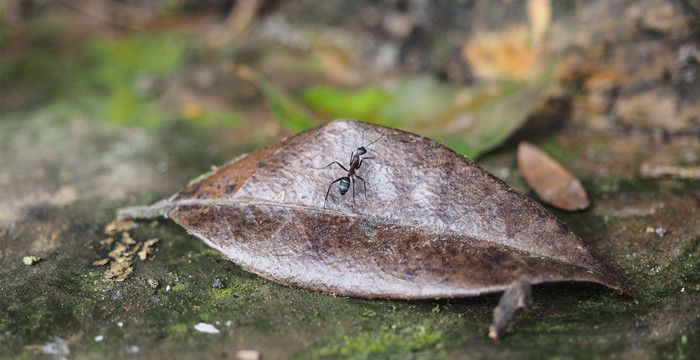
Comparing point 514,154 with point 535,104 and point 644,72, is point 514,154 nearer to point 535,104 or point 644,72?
point 535,104

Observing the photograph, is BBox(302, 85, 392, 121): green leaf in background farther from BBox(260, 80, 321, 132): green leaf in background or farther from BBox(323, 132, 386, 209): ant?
BBox(323, 132, 386, 209): ant

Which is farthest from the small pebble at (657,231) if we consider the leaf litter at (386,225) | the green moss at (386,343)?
the green moss at (386,343)

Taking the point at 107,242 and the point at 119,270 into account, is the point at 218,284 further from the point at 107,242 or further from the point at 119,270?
the point at 107,242

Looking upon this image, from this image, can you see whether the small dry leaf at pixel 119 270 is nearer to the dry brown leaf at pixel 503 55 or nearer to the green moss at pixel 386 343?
the green moss at pixel 386 343

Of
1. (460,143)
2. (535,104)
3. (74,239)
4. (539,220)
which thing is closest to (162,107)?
(74,239)

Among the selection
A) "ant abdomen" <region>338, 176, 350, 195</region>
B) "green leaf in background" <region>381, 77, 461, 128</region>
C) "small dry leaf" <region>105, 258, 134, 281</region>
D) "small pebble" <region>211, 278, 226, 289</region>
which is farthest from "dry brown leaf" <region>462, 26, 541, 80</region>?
"small dry leaf" <region>105, 258, 134, 281</region>
